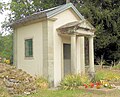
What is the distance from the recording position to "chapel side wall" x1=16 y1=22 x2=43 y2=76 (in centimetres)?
1242

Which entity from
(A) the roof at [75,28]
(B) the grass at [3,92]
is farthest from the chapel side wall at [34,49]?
(B) the grass at [3,92]

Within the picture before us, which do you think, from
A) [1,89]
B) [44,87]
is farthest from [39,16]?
[1,89]

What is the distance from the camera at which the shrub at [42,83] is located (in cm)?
1077

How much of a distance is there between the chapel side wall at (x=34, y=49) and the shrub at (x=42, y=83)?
0.78m

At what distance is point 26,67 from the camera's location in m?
13.5

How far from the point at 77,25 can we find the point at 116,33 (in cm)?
951

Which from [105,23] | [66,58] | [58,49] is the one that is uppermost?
[105,23]

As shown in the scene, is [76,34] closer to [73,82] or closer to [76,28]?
[76,28]

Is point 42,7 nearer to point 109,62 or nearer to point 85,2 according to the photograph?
point 85,2

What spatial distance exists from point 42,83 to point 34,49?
259cm

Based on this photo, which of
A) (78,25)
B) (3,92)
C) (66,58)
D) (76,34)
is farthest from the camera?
(66,58)

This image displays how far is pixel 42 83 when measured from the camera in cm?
1106

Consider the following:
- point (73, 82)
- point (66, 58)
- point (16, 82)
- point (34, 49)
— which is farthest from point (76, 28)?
point (16, 82)

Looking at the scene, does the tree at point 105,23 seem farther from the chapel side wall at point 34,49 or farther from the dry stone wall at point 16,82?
the dry stone wall at point 16,82
